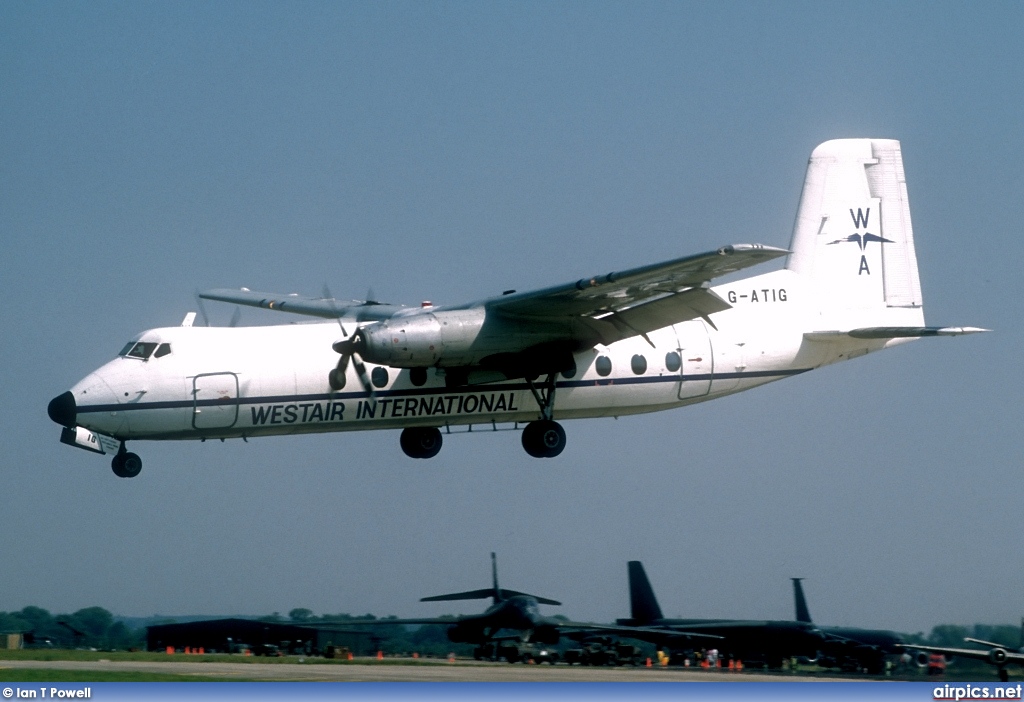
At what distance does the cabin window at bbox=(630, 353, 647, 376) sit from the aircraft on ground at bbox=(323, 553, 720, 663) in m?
9.40

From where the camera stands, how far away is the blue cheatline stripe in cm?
2380

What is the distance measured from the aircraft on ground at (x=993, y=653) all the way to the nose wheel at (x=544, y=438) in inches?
365

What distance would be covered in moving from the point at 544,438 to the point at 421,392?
2984 millimetres

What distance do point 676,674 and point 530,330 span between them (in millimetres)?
6931

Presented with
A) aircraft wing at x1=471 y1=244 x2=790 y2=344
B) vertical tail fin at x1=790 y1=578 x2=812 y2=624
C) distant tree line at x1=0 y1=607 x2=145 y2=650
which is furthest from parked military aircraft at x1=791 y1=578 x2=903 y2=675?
distant tree line at x1=0 y1=607 x2=145 y2=650

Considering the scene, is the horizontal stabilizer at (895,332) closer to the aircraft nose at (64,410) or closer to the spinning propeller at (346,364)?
the spinning propeller at (346,364)

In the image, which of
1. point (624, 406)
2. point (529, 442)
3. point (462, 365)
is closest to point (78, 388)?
point (462, 365)

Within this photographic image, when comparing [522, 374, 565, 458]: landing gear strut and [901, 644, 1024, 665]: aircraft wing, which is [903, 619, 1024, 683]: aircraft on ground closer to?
[901, 644, 1024, 665]: aircraft wing

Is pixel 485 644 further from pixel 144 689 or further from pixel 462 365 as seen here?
pixel 144 689

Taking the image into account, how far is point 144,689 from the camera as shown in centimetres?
1638

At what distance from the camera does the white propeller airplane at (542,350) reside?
76.9ft

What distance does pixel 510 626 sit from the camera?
34500mm

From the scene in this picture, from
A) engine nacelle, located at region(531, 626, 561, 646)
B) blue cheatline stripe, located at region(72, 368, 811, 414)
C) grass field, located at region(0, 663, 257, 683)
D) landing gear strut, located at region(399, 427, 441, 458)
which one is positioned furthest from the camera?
engine nacelle, located at region(531, 626, 561, 646)

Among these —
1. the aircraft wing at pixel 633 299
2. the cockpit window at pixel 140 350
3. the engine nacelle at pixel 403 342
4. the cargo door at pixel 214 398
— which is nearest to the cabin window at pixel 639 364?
the aircraft wing at pixel 633 299
